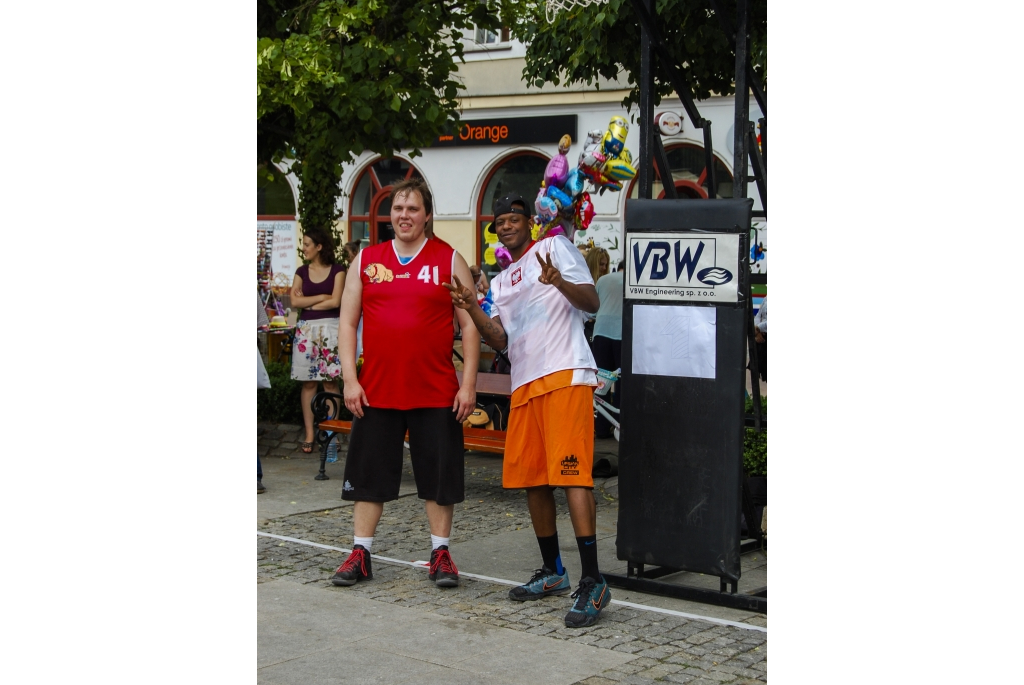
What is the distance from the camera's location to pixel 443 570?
5.79 m

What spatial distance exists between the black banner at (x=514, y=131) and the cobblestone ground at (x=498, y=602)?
491 inches

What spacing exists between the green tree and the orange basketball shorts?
3772 millimetres

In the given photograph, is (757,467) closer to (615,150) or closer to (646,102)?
(615,150)

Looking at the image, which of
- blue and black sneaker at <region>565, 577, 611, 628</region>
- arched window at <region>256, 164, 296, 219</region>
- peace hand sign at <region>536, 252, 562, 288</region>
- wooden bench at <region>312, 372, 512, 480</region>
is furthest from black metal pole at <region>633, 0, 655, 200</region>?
arched window at <region>256, 164, 296, 219</region>

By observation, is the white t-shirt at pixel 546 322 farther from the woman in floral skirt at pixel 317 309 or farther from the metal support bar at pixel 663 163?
the woman in floral skirt at pixel 317 309

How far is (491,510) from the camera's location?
7.83m

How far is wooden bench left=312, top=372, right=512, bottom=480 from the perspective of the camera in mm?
8250

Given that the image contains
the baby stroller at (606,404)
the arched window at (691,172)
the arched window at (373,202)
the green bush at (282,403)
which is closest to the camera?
the baby stroller at (606,404)

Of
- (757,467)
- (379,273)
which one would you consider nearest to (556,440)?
(379,273)

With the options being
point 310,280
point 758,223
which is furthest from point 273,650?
point 758,223

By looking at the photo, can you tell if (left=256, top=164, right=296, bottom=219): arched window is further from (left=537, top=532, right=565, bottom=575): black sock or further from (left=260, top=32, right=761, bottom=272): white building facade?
(left=537, top=532, right=565, bottom=575): black sock

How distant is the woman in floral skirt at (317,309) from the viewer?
375 inches

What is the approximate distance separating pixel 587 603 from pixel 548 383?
0.97 meters

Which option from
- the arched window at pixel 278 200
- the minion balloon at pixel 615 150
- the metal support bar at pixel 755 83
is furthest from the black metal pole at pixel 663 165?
the arched window at pixel 278 200
